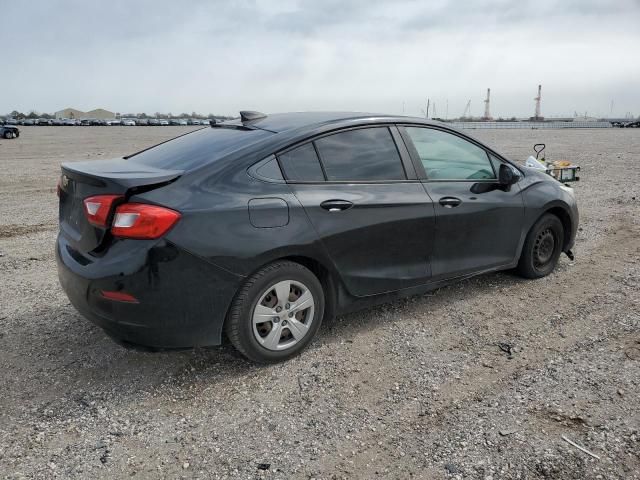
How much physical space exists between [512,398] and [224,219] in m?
2.05

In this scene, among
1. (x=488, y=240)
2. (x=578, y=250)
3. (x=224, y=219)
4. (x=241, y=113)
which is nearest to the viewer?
(x=224, y=219)

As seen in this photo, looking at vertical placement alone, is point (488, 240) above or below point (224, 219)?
below

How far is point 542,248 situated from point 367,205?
2.39 meters

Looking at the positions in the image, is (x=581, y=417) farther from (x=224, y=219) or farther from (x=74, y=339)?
(x=74, y=339)

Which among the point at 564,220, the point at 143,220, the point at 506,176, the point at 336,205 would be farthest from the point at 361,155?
the point at 564,220

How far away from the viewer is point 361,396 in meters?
3.17

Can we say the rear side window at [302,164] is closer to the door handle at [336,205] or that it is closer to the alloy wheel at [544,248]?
the door handle at [336,205]

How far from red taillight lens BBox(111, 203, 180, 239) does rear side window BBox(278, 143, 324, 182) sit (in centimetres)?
85

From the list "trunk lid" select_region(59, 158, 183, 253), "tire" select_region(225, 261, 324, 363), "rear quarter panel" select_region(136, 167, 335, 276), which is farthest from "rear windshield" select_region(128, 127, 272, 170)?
"tire" select_region(225, 261, 324, 363)

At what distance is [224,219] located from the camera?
310cm

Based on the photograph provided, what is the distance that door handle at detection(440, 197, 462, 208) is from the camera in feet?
13.5

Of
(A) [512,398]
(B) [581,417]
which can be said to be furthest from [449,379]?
(B) [581,417]

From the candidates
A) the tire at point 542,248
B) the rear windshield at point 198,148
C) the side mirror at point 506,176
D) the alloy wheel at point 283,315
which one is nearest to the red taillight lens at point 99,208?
the rear windshield at point 198,148

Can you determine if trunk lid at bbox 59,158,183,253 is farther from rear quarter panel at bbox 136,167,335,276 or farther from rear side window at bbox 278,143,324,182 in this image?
rear side window at bbox 278,143,324,182
